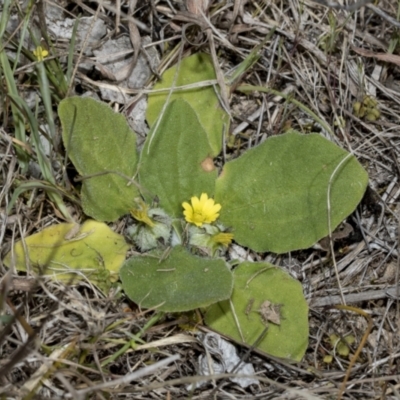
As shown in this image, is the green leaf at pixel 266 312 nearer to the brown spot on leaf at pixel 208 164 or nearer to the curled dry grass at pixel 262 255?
the curled dry grass at pixel 262 255

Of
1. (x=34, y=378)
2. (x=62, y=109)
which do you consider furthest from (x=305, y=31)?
(x=34, y=378)

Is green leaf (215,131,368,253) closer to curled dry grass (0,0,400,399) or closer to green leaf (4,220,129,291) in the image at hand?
curled dry grass (0,0,400,399)

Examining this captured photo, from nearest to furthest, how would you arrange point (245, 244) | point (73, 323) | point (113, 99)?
point (73, 323), point (245, 244), point (113, 99)

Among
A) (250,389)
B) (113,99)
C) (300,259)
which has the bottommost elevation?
(250,389)

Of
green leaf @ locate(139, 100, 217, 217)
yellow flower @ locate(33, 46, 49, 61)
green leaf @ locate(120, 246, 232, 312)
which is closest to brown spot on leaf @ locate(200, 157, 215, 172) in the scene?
green leaf @ locate(139, 100, 217, 217)

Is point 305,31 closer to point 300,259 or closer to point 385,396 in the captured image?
point 300,259

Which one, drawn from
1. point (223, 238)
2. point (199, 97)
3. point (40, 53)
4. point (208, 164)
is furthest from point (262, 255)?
point (40, 53)

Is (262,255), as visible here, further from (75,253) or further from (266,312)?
(75,253)
